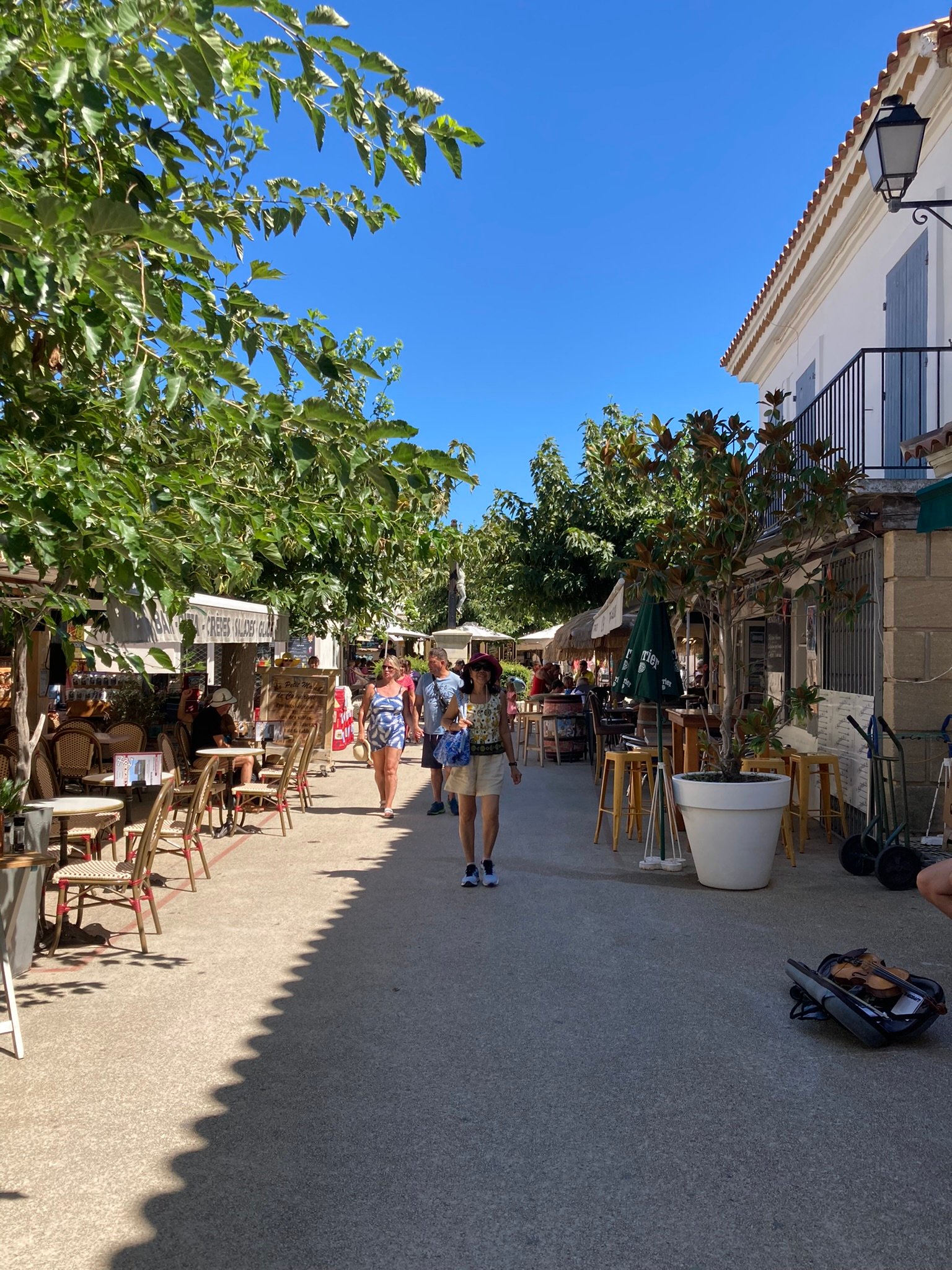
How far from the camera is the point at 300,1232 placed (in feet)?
9.66

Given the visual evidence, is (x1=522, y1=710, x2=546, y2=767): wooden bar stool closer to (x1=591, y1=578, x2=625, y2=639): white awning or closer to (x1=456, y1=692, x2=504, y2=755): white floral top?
(x1=591, y1=578, x2=625, y2=639): white awning

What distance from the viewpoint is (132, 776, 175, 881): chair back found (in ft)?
19.3

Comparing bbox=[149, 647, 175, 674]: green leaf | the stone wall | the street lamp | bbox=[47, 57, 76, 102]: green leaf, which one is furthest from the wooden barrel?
bbox=[47, 57, 76, 102]: green leaf

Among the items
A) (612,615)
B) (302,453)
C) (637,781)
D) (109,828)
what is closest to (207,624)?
(109,828)

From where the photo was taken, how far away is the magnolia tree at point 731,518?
25.1 ft

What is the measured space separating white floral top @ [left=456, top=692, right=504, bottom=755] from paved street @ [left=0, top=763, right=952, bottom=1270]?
122 cm

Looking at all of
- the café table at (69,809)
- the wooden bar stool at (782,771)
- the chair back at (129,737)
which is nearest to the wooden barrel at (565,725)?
the wooden bar stool at (782,771)

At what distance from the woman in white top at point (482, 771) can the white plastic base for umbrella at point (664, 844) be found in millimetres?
1390

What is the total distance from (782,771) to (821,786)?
40cm

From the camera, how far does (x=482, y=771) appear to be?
7.55 meters

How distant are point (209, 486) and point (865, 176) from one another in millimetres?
8526

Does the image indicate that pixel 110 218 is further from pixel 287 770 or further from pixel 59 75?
pixel 287 770

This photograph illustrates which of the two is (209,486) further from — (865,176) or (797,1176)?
(865,176)

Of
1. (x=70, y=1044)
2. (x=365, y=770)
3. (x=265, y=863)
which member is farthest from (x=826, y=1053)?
(x=365, y=770)
